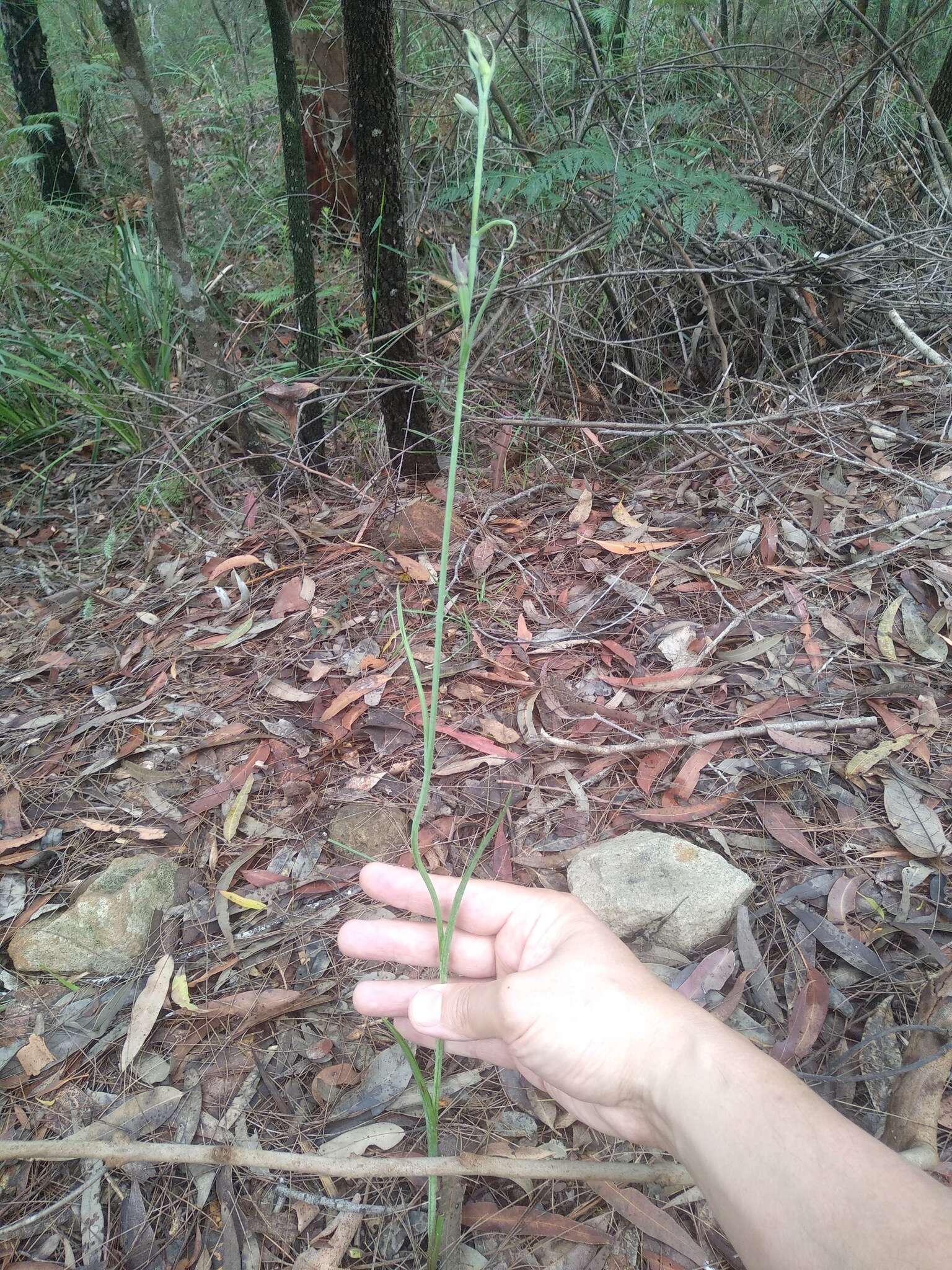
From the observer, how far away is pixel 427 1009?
106 cm

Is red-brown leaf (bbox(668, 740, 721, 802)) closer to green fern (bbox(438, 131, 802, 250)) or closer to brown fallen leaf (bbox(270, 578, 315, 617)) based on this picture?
brown fallen leaf (bbox(270, 578, 315, 617))

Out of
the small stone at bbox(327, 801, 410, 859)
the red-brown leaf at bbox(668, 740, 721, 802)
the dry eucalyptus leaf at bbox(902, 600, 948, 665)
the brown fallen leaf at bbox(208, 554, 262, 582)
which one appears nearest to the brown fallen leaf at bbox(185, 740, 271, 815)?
the small stone at bbox(327, 801, 410, 859)

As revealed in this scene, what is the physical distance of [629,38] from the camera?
157 inches

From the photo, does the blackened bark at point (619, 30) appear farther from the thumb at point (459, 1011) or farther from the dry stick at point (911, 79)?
the thumb at point (459, 1011)

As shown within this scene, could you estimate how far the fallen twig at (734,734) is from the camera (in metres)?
1.71

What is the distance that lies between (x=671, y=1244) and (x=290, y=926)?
846 millimetres

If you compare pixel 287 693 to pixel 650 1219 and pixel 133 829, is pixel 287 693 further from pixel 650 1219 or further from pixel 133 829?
pixel 650 1219

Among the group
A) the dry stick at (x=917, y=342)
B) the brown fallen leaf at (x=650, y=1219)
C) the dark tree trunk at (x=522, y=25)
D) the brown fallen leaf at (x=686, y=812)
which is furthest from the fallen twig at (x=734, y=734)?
the dark tree trunk at (x=522, y=25)

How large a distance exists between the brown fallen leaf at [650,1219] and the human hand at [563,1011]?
15 centimetres

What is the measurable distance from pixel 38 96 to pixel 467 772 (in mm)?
5236

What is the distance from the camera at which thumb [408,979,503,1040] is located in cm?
98

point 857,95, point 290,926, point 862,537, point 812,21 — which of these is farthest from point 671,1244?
point 812,21

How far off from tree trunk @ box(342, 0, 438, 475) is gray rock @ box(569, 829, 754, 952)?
1.46m

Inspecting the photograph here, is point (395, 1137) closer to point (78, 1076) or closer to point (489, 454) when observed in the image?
point (78, 1076)
